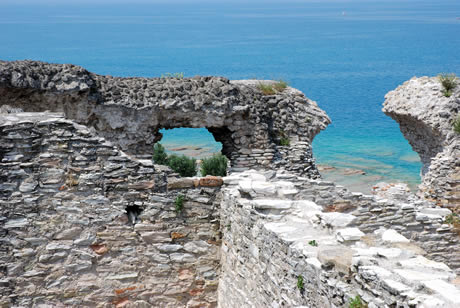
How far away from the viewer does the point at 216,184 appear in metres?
8.48

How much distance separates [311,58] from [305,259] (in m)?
63.5

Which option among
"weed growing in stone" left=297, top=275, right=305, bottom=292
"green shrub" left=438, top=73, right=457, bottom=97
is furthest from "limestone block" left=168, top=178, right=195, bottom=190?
"green shrub" left=438, top=73, right=457, bottom=97

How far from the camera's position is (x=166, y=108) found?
14.7m

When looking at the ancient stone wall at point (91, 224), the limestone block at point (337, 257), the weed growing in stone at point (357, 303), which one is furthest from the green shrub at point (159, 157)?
the weed growing in stone at point (357, 303)

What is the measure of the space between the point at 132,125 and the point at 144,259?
6727mm

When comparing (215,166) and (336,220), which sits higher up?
Result: (336,220)

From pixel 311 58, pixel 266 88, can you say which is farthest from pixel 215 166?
pixel 311 58

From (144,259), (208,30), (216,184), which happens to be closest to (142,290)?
(144,259)

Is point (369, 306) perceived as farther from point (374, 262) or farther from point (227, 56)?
point (227, 56)

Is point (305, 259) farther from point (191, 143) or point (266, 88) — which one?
point (191, 143)

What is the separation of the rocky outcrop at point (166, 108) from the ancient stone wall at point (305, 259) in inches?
257

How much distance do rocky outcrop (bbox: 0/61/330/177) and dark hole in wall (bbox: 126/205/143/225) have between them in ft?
21.2

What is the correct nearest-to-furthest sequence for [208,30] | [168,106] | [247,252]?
1. [247,252]
2. [168,106]
3. [208,30]

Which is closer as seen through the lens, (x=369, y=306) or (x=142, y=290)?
(x=369, y=306)
